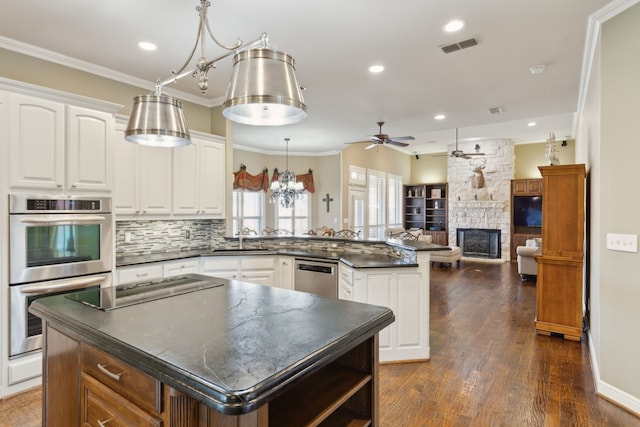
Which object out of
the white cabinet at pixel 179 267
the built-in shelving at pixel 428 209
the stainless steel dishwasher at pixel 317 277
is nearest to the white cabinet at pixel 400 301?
the stainless steel dishwasher at pixel 317 277

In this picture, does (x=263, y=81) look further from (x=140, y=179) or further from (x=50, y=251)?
(x=140, y=179)

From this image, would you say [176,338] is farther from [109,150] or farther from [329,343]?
[109,150]

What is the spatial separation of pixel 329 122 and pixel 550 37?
3547 mm

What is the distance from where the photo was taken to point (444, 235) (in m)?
11.1

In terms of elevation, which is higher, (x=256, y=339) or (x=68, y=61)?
(x=68, y=61)

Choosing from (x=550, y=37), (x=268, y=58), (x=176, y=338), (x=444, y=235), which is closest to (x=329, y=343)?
(x=176, y=338)

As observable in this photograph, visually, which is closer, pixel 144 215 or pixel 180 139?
pixel 180 139

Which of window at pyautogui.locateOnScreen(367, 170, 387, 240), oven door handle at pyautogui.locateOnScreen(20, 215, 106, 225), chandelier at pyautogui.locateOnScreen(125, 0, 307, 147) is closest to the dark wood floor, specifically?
oven door handle at pyautogui.locateOnScreen(20, 215, 106, 225)

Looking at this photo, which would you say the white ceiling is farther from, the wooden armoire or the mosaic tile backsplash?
the mosaic tile backsplash

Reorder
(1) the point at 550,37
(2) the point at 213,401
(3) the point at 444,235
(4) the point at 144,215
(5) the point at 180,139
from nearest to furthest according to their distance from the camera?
(2) the point at 213,401
(5) the point at 180,139
(1) the point at 550,37
(4) the point at 144,215
(3) the point at 444,235

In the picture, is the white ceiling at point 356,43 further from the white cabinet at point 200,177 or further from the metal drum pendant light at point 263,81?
the metal drum pendant light at point 263,81

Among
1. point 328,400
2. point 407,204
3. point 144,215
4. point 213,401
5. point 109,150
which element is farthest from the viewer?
point 407,204

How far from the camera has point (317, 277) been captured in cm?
400

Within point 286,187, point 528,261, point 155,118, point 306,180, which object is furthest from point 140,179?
point 528,261
